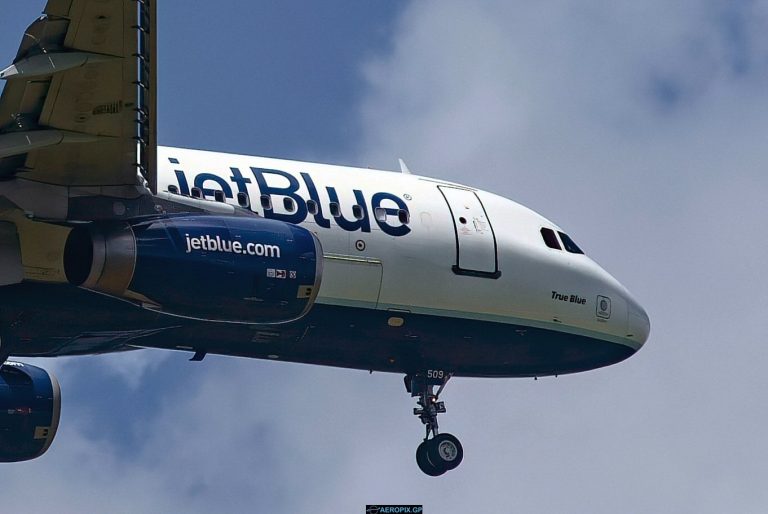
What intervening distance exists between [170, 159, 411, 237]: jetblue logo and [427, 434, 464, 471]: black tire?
3898 mm

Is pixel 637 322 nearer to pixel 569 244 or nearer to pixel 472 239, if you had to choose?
pixel 569 244

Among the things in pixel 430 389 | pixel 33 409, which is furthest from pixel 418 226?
pixel 33 409

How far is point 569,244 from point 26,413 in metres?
8.78

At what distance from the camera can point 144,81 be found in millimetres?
20797

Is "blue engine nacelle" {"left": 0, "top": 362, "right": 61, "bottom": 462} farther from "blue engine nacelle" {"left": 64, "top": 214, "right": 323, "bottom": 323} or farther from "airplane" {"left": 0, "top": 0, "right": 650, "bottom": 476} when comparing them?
"blue engine nacelle" {"left": 64, "top": 214, "right": 323, "bottom": 323}

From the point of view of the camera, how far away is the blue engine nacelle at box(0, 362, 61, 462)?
2648 cm

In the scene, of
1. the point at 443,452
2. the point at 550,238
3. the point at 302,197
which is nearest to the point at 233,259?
the point at 302,197

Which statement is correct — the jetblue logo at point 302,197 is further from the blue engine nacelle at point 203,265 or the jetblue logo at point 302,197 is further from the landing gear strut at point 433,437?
the landing gear strut at point 433,437

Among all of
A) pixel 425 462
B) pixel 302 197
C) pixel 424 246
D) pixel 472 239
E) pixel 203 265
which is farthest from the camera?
pixel 425 462

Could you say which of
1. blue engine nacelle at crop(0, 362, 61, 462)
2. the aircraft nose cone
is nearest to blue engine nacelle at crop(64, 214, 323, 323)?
blue engine nacelle at crop(0, 362, 61, 462)

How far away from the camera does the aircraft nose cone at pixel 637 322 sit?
27.4 meters

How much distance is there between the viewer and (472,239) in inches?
1011

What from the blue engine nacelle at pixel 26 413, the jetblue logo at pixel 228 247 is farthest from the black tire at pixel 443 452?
the jetblue logo at pixel 228 247

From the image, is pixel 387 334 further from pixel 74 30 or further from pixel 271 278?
pixel 74 30
